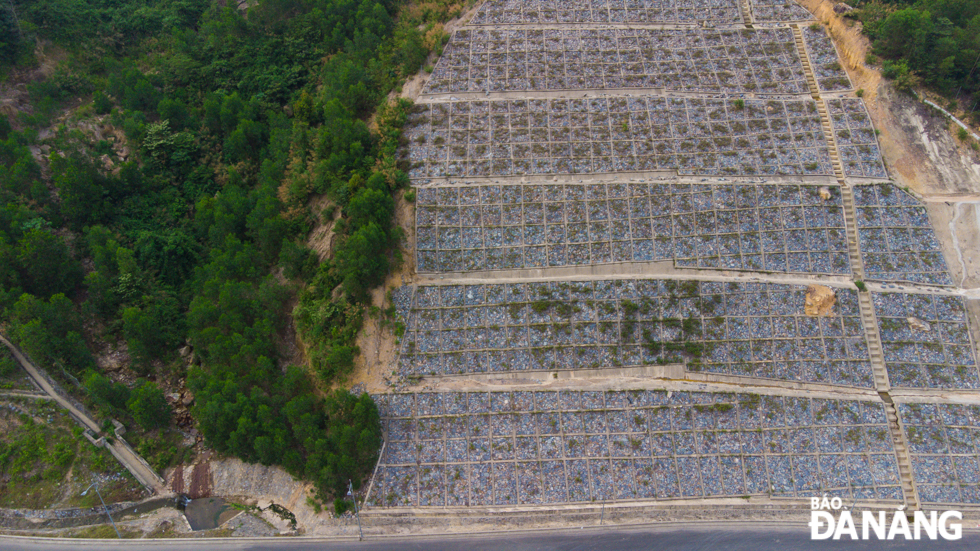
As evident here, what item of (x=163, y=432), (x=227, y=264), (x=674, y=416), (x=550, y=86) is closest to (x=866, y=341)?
(x=674, y=416)

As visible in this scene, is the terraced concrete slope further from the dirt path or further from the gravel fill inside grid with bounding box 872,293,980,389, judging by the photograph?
the dirt path

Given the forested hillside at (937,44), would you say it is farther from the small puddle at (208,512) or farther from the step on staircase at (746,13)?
the small puddle at (208,512)

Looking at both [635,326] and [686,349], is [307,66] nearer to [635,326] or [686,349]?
[635,326]

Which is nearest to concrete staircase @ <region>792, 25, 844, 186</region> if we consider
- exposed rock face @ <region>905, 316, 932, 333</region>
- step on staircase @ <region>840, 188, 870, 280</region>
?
step on staircase @ <region>840, 188, 870, 280</region>

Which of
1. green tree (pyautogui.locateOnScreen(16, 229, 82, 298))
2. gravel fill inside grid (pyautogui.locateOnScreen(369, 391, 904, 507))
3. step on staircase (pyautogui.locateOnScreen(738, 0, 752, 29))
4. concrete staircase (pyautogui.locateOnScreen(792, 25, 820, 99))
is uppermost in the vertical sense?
step on staircase (pyautogui.locateOnScreen(738, 0, 752, 29))

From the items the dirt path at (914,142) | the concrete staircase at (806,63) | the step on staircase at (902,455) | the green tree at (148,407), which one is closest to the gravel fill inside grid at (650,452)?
the step on staircase at (902,455)

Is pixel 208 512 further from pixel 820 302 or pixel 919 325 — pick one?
pixel 919 325
